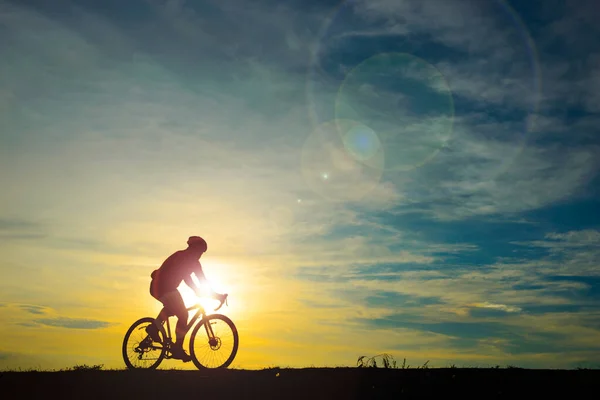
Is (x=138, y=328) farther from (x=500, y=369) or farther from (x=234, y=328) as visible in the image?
(x=500, y=369)

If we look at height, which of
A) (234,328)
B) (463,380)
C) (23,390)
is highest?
(234,328)

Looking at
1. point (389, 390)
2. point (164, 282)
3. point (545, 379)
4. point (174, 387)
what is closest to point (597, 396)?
point (545, 379)

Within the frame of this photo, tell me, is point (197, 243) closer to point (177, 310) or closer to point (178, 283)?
point (178, 283)

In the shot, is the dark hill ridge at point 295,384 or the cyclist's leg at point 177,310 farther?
the cyclist's leg at point 177,310

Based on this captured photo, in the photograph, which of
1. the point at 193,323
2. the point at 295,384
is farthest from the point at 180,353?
the point at 295,384

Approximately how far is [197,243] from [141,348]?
9.59 feet

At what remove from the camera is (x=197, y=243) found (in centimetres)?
1473

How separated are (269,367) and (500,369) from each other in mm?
5485

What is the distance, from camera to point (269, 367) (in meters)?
14.6

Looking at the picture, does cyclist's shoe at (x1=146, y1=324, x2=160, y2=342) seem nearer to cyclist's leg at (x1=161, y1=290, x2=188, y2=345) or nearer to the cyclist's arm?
cyclist's leg at (x1=161, y1=290, x2=188, y2=345)

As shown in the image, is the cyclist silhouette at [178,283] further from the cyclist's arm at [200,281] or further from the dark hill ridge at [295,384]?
the dark hill ridge at [295,384]

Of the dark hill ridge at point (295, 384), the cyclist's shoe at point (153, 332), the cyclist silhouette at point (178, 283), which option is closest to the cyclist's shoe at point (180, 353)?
the cyclist silhouette at point (178, 283)

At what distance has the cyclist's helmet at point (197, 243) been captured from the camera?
14.7 meters

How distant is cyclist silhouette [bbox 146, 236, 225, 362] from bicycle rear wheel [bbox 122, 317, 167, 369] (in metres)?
0.19
